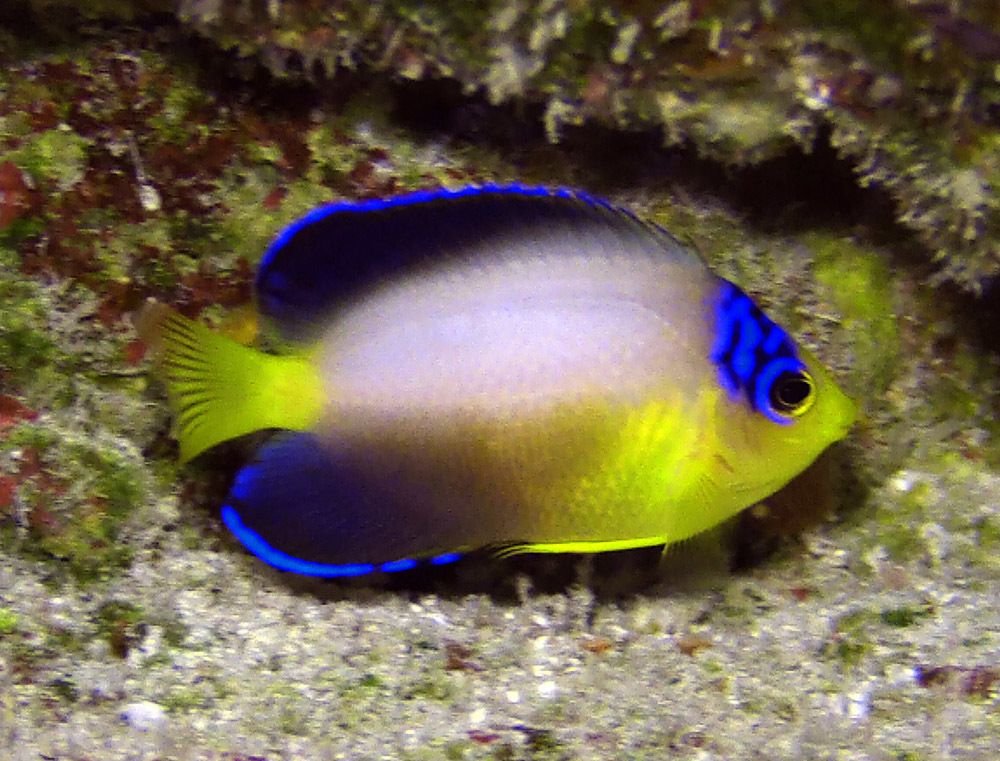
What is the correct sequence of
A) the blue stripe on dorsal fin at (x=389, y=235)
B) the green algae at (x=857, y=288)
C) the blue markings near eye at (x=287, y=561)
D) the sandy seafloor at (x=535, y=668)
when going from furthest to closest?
1. the green algae at (x=857, y=288)
2. the blue markings near eye at (x=287, y=561)
3. the blue stripe on dorsal fin at (x=389, y=235)
4. the sandy seafloor at (x=535, y=668)

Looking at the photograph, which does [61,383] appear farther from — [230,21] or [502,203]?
[502,203]

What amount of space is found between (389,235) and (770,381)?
3.48ft

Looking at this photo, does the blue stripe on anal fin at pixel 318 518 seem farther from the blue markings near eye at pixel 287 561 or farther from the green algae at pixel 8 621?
the green algae at pixel 8 621

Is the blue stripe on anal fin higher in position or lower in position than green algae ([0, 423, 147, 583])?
higher

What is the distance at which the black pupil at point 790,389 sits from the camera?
7.63 feet

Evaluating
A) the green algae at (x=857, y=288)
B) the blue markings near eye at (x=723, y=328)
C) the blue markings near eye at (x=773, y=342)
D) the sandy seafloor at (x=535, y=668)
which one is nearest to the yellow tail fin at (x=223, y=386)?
the sandy seafloor at (x=535, y=668)

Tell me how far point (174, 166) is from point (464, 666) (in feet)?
5.44

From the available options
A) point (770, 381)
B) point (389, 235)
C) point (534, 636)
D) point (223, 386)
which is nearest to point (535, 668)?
point (534, 636)

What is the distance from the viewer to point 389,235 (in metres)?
2.46

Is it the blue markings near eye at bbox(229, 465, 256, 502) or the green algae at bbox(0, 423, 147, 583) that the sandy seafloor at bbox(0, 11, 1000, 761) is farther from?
the blue markings near eye at bbox(229, 465, 256, 502)

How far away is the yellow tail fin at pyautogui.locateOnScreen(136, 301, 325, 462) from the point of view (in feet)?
7.65

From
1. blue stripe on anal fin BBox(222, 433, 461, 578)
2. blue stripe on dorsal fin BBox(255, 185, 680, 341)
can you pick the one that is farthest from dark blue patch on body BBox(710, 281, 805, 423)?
blue stripe on anal fin BBox(222, 433, 461, 578)

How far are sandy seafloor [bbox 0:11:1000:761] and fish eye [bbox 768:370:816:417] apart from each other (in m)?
0.74

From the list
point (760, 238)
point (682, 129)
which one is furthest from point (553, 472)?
point (760, 238)
